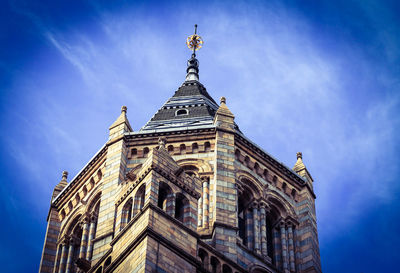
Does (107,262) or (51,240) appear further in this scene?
(51,240)

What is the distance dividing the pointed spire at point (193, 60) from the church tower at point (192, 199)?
341 inches

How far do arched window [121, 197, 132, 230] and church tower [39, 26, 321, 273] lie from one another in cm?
4

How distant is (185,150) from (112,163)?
3.56 m

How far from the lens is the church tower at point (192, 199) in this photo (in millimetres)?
45125

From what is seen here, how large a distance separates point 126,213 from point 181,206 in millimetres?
2206

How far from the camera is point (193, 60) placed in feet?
239

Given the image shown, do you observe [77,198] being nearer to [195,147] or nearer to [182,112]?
[195,147]

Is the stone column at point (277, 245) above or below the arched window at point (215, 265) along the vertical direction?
above

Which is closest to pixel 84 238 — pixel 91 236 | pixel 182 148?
pixel 91 236

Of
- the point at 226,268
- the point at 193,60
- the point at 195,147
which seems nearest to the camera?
the point at 226,268

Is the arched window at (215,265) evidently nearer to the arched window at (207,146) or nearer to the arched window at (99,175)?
the arched window at (207,146)

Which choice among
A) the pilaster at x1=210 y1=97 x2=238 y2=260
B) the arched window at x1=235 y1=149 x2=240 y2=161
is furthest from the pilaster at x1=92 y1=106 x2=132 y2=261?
the arched window at x1=235 y1=149 x2=240 y2=161

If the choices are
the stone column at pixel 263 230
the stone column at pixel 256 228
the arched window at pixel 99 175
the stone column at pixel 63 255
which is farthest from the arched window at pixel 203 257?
the arched window at pixel 99 175

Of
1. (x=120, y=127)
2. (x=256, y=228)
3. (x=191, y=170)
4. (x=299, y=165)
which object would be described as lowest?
(x=256, y=228)
